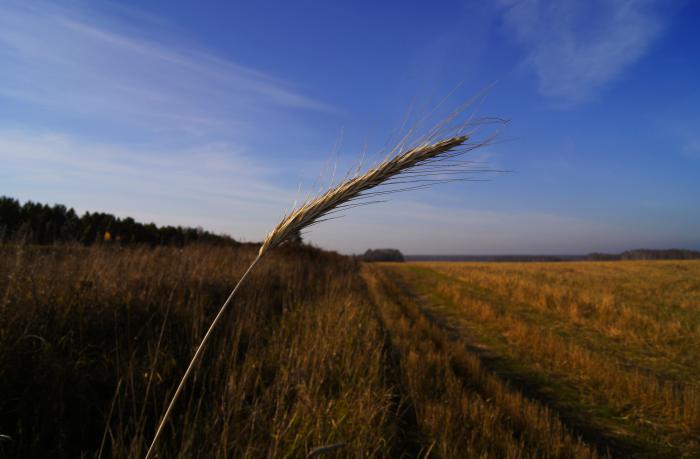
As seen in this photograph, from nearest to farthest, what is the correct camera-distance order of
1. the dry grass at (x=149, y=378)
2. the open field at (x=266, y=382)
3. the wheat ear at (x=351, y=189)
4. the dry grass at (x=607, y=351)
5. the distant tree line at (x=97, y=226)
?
the wheat ear at (x=351, y=189), the dry grass at (x=149, y=378), the open field at (x=266, y=382), the dry grass at (x=607, y=351), the distant tree line at (x=97, y=226)

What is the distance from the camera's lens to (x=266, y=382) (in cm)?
320

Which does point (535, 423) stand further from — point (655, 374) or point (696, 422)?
point (655, 374)

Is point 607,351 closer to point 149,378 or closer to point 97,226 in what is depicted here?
point 149,378

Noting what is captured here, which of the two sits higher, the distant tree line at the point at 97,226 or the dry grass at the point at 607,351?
the distant tree line at the point at 97,226

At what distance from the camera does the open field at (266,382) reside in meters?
2.21

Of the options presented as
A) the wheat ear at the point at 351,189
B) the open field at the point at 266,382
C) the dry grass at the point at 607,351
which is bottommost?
the dry grass at the point at 607,351

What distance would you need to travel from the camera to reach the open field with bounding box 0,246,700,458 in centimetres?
221

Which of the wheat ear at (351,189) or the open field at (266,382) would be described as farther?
the open field at (266,382)

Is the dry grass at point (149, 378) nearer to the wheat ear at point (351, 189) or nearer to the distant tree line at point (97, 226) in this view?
the wheat ear at point (351, 189)

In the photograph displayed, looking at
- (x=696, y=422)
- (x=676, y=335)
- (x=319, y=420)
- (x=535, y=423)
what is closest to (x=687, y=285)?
(x=676, y=335)

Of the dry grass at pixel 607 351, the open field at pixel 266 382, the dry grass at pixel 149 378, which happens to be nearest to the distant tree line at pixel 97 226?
the open field at pixel 266 382

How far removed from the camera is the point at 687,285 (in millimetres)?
24359

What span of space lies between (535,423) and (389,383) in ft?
5.57

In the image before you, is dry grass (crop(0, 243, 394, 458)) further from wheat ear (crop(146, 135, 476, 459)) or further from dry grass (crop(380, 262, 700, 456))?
dry grass (crop(380, 262, 700, 456))
